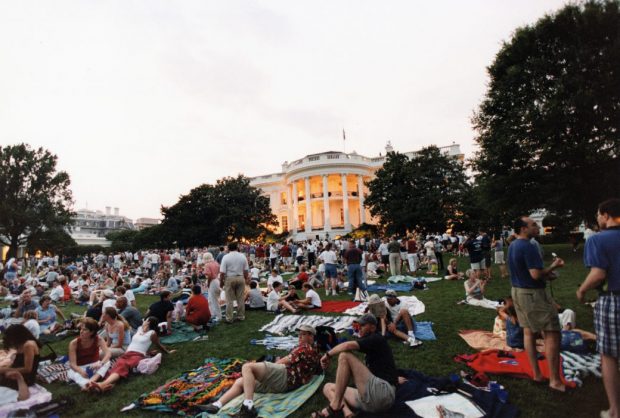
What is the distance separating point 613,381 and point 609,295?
754 millimetres

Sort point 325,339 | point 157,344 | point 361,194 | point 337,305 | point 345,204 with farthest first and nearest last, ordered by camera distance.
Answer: point 361,194 < point 345,204 < point 337,305 < point 157,344 < point 325,339

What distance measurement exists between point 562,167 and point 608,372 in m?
16.0

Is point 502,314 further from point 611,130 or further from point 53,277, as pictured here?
point 53,277

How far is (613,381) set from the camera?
2959mm

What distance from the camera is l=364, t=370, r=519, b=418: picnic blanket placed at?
136 inches

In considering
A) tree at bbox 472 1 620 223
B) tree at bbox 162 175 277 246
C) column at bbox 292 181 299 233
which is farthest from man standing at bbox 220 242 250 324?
column at bbox 292 181 299 233

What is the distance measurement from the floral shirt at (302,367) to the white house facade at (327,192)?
35.4m

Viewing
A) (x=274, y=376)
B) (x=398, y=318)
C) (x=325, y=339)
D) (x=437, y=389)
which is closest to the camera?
(x=437, y=389)

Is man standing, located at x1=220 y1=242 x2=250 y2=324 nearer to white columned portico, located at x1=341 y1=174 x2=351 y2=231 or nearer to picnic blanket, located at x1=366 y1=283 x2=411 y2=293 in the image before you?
picnic blanket, located at x1=366 y1=283 x2=411 y2=293

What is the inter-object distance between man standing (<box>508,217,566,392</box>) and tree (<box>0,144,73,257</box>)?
143ft

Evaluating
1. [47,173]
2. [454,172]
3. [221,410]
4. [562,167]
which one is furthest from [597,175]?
[47,173]

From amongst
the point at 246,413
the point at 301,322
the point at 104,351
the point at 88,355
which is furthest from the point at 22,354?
the point at 301,322

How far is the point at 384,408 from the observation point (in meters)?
3.51

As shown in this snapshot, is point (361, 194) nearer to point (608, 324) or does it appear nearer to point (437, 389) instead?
point (437, 389)
